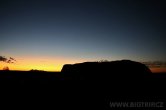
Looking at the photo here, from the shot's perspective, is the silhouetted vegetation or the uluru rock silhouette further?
the uluru rock silhouette

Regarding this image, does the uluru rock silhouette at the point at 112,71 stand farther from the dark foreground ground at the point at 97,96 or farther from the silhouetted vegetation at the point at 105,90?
the dark foreground ground at the point at 97,96

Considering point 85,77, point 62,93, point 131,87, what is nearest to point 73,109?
point 62,93

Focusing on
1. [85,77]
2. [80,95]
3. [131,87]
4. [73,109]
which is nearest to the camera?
[73,109]

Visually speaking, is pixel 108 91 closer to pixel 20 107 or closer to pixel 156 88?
pixel 156 88

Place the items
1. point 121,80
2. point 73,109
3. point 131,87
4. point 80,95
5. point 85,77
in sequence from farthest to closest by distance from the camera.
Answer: point 85,77, point 121,80, point 131,87, point 80,95, point 73,109

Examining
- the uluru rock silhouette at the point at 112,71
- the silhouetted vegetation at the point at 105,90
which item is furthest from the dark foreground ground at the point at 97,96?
the uluru rock silhouette at the point at 112,71

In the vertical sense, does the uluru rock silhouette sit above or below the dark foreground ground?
above

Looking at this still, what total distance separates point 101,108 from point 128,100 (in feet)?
12.1

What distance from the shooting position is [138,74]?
28.1m

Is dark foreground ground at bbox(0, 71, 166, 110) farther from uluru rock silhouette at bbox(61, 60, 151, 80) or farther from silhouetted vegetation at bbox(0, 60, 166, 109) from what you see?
uluru rock silhouette at bbox(61, 60, 151, 80)

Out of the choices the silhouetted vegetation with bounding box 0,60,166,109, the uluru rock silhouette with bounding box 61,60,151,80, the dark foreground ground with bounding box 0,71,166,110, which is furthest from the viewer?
the uluru rock silhouette with bounding box 61,60,151,80

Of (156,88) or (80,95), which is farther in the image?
(156,88)

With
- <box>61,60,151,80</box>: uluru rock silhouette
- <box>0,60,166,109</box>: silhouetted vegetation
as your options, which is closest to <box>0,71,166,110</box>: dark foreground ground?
<box>0,60,166,109</box>: silhouetted vegetation

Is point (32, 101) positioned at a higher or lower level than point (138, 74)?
lower
